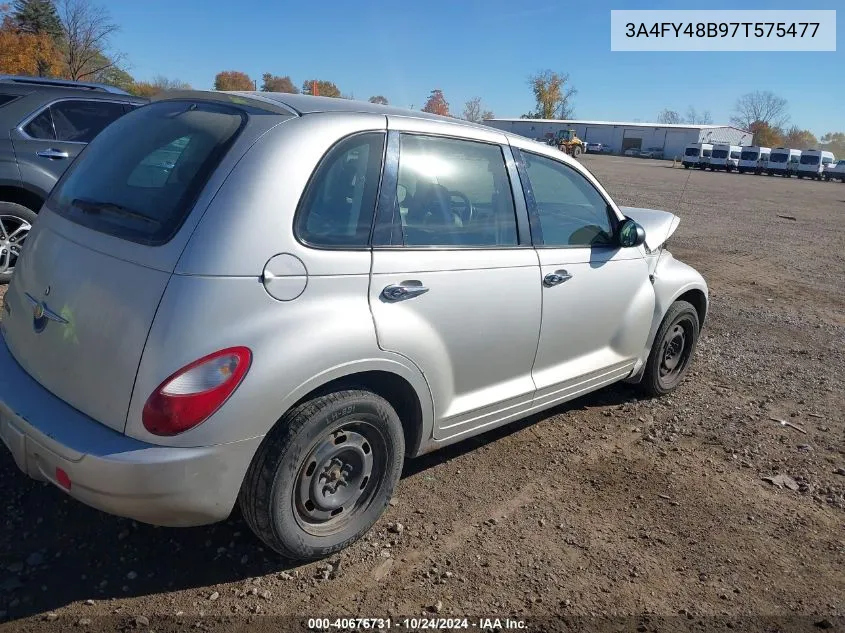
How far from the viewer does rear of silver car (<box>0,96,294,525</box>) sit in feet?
7.50

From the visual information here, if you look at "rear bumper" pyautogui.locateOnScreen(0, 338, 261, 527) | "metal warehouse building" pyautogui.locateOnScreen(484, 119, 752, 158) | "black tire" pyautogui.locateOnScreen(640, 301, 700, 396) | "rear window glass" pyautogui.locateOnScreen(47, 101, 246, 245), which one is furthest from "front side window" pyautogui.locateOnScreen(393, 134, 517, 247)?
"metal warehouse building" pyautogui.locateOnScreen(484, 119, 752, 158)

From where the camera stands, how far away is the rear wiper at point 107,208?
258cm

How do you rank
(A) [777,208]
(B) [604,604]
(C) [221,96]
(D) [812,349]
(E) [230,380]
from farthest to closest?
(A) [777,208] < (D) [812,349] < (C) [221,96] < (B) [604,604] < (E) [230,380]

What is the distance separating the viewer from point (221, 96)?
119 inches

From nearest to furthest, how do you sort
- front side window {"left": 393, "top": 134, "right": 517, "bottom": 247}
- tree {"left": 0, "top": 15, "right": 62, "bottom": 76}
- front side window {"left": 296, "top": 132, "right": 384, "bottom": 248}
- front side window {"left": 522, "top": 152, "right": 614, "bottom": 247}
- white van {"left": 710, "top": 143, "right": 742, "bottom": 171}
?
front side window {"left": 296, "top": 132, "right": 384, "bottom": 248} < front side window {"left": 393, "top": 134, "right": 517, "bottom": 247} < front side window {"left": 522, "top": 152, "right": 614, "bottom": 247} < tree {"left": 0, "top": 15, "right": 62, "bottom": 76} < white van {"left": 710, "top": 143, "right": 742, "bottom": 171}

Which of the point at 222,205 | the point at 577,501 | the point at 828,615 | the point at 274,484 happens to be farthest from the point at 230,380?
the point at 828,615

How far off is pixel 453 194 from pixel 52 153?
489 centimetres

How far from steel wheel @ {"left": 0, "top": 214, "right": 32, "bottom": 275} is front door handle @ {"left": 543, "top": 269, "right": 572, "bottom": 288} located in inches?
202

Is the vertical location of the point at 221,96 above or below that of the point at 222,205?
above

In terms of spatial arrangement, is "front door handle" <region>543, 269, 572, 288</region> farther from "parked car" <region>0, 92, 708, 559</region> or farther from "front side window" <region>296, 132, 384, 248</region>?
"front side window" <region>296, 132, 384, 248</region>

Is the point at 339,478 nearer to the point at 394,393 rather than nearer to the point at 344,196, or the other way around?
the point at 394,393

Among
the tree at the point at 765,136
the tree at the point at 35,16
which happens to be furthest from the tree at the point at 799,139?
the tree at the point at 35,16

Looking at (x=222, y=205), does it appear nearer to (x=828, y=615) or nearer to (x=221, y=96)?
(x=221, y=96)

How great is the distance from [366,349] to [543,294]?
1249mm
